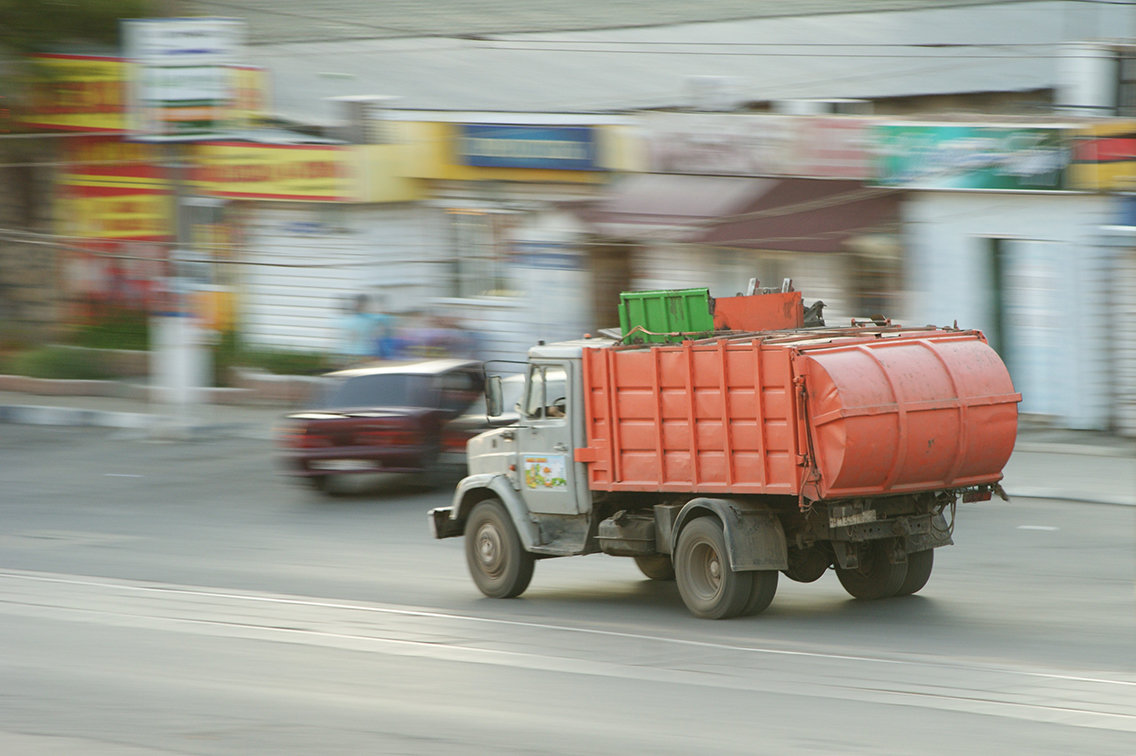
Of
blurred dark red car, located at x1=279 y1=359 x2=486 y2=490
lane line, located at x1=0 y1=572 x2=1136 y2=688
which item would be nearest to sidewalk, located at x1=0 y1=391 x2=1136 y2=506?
blurred dark red car, located at x1=279 y1=359 x2=486 y2=490

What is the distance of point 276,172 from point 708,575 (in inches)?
748

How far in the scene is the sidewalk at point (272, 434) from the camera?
1741cm

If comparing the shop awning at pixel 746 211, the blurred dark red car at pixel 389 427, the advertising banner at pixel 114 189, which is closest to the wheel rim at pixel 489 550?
the blurred dark red car at pixel 389 427

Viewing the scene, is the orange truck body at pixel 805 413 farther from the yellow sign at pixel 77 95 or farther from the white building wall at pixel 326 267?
the yellow sign at pixel 77 95

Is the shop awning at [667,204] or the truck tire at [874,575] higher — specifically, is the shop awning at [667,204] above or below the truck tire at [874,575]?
above

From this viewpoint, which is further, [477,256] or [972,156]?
[477,256]

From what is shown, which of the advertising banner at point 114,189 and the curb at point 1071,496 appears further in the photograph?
the advertising banner at point 114,189

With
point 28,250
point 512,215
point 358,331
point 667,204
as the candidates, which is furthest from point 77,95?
point 667,204

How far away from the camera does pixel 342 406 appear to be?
1941 centimetres

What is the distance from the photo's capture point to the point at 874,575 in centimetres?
1209

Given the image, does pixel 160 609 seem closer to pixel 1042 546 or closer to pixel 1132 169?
pixel 1042 546

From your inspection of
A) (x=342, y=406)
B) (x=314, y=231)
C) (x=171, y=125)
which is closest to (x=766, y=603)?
(x=342, y=406)

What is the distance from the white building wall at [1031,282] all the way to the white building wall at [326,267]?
9.70 m

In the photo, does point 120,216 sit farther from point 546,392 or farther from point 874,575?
point 874,575
